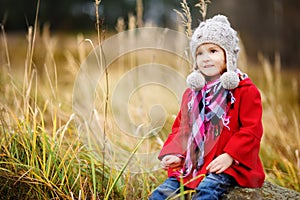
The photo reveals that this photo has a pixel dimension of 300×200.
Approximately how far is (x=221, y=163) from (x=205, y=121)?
194 mm

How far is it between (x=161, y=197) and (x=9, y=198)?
2.26 ft

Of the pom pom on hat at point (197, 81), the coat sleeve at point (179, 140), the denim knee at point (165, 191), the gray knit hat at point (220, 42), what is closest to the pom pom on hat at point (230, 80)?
the gray knit hat at point (220, 42)

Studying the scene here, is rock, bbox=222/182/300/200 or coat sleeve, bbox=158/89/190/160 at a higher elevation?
coat sleeve, bbox=158/89/190/160

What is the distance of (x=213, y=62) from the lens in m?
1.94

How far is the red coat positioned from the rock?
36 millimetres

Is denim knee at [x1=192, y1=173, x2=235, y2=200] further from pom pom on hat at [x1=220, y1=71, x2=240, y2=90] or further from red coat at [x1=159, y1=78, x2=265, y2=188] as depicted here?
→ pom pom on hat at [x1=220, y1=71, x2=240, y2=90]

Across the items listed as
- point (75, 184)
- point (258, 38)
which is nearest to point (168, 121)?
point (75, 184)

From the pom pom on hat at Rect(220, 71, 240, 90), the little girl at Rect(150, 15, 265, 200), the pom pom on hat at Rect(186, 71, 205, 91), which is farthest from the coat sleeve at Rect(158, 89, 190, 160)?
the pom pom on hat at Rect(220, 71, 240, 90)

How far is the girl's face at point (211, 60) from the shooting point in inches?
76.2

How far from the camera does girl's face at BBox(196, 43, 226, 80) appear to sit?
1.94 m

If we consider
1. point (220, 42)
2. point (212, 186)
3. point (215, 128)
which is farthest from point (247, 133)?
point (220, 42)

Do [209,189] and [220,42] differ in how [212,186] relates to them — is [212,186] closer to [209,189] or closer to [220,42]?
[209,189]

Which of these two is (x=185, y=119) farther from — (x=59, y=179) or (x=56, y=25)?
(x=56, y=25)

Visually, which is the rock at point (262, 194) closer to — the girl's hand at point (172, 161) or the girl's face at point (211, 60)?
the girl's hand at point (172, 161)
